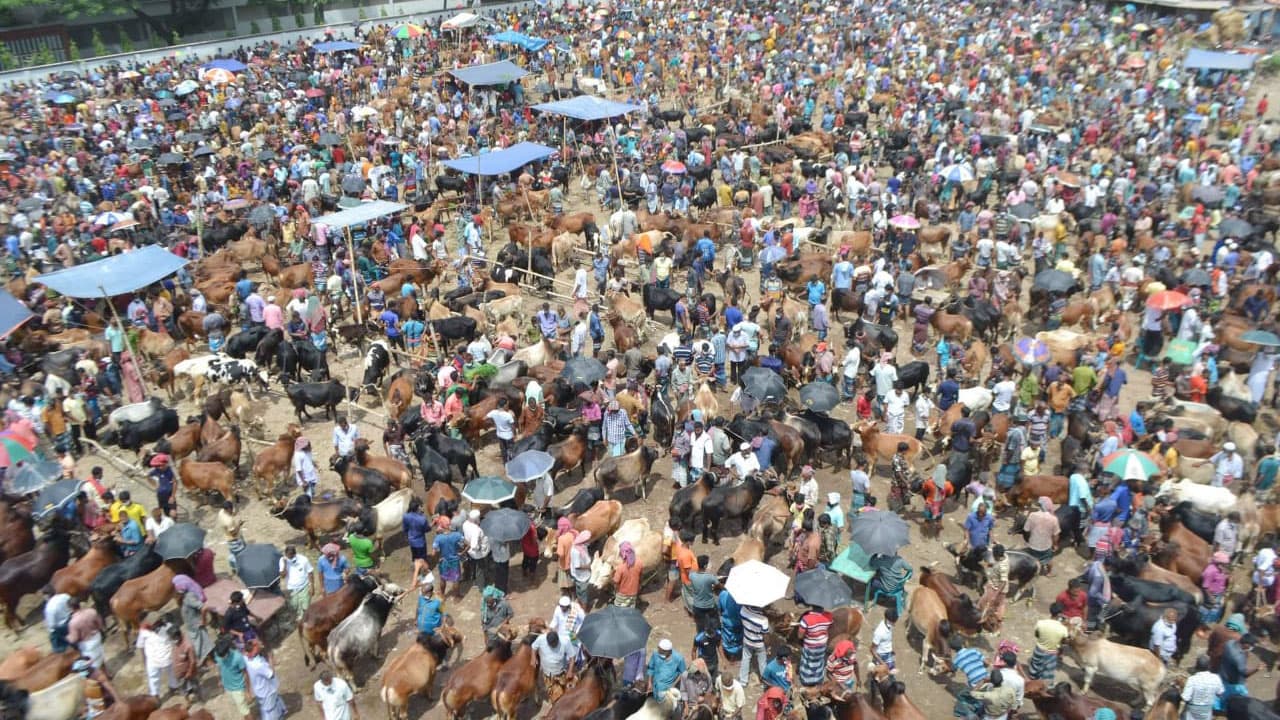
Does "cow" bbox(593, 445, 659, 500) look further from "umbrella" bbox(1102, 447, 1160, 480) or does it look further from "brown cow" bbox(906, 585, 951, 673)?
"umbrella" bbox(1102, 447, 1160, 480)

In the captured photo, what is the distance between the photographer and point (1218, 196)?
28.0 metres

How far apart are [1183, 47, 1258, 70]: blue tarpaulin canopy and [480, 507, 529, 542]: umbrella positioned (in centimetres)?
4121

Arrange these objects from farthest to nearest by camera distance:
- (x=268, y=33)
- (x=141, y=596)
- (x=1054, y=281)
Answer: (x=268, y=33)
(x=1054, y=281)
(x=141, y=596)

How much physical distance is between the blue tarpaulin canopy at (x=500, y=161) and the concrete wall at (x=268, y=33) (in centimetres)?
3079

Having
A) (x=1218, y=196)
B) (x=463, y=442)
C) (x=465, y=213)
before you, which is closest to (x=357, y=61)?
(x=465, y=213)

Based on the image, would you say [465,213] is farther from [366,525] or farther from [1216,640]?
[1216,640]

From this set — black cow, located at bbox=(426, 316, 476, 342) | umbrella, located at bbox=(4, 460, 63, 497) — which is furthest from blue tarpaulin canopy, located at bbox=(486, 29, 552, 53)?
umbrella, located at bbox=(4, 460, 63, 497)

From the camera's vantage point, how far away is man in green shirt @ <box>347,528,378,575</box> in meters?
13.8

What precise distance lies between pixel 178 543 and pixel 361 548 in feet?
8.67

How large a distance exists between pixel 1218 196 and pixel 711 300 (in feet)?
59.6

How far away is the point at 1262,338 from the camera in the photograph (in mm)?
18922

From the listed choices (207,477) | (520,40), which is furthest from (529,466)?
(520,40)

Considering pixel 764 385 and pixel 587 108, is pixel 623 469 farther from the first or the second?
pixel 587 108

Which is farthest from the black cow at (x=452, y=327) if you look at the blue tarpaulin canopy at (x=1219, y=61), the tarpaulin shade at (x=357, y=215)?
the blue tarpaulin canopy at (x=1219, y=61)
